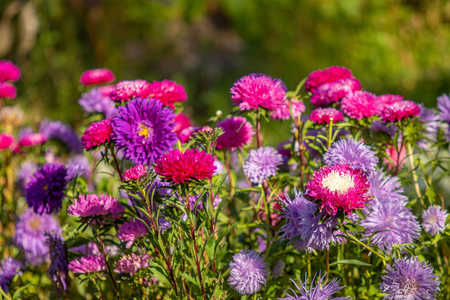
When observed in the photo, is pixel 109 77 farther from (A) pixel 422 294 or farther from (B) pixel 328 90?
(A) pixel 422 294

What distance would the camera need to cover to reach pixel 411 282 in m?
0.89

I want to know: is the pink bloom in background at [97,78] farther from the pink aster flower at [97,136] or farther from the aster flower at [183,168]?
the aster flower at [183,168]

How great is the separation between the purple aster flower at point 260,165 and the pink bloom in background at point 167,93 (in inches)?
9.2

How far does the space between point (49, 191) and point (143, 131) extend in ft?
1.19

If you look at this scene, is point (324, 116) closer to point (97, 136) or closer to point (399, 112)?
point (399, 112)

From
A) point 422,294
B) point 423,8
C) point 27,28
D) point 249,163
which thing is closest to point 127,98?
point 249,163

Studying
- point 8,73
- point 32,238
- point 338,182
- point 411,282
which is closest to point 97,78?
point 8,73

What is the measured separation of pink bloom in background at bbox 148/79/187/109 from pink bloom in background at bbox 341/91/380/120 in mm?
406

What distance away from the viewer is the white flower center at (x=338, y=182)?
77 centimetres

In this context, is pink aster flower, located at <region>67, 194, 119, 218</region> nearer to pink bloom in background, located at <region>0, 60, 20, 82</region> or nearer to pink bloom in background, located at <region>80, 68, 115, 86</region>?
pink bloom in background, located at <region>80, 68, 115, 86</region>

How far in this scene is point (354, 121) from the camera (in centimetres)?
117

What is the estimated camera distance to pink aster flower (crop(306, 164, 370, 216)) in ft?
2.47

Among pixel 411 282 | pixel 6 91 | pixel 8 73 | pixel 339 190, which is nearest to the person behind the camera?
pixel 339 190

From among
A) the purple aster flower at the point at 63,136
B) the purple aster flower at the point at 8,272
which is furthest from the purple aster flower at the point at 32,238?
the purple aster flower at the point at 63,136
